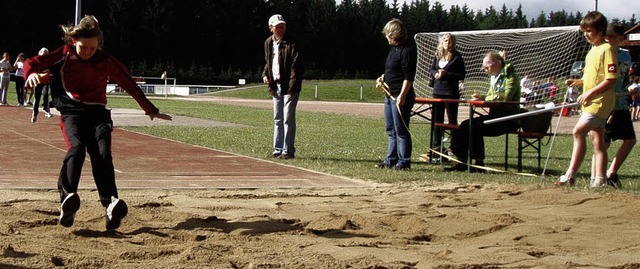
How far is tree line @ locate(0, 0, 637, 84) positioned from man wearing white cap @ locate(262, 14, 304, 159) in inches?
2552

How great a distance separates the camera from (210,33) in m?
92.1

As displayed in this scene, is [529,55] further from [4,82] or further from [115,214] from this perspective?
[115,214]

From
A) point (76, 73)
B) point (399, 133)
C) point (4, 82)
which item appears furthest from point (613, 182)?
point (4, 82)

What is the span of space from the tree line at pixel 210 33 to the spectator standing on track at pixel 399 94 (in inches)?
2612

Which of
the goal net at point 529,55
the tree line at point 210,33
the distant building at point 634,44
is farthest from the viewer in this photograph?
the tree line at point 210,33

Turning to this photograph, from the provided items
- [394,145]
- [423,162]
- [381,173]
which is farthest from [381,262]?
[423,162]

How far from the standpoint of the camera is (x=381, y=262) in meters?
5.34

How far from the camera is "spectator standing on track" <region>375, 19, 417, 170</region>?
1137 centimetres

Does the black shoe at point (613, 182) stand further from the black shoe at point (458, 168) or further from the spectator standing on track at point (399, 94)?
the spectator standing on track at point (399, 94)

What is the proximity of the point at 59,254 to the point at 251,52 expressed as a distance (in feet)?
290

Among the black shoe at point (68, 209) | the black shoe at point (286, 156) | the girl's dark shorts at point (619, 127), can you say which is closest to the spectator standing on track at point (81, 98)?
the black shoe at point (68, 209)

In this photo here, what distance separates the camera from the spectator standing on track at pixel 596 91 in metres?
9.11

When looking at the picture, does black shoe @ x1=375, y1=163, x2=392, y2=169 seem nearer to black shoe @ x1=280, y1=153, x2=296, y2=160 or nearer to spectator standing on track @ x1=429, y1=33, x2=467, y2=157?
spectator standing on track @ x1=429, y1=33, x2=467, y2=157

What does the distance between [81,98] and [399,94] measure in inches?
211
